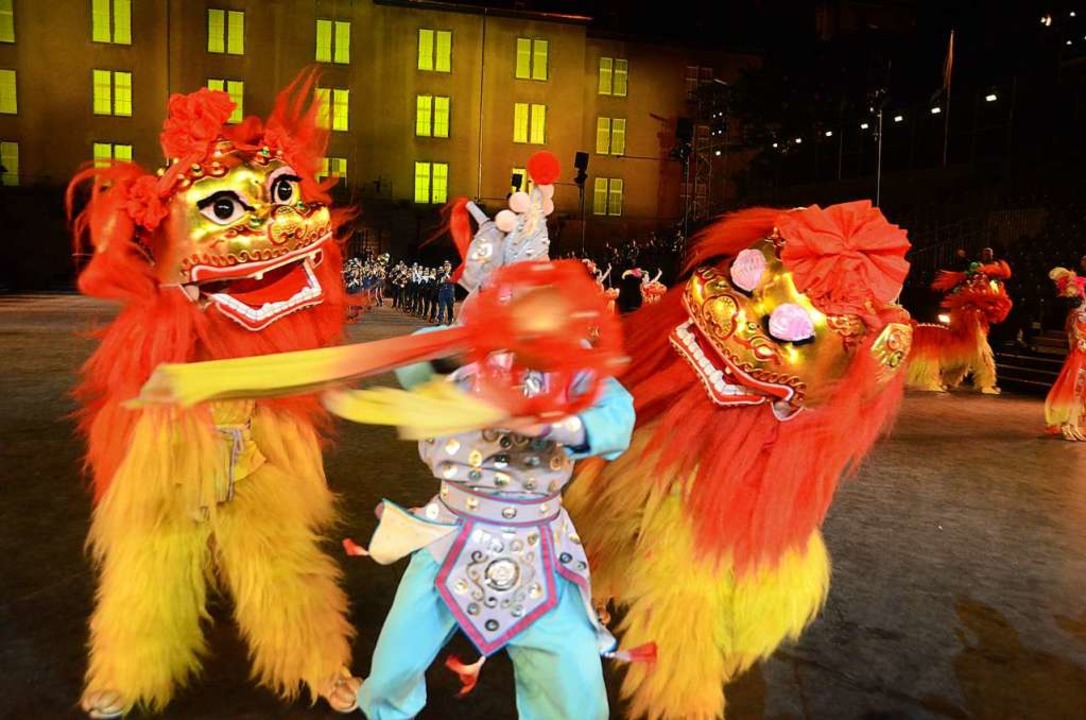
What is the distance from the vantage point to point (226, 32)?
102ft

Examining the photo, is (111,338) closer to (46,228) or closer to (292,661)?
(292,661)

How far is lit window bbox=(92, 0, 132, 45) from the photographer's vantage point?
30.3 meters

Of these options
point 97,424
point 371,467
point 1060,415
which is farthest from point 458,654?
point 1060,415

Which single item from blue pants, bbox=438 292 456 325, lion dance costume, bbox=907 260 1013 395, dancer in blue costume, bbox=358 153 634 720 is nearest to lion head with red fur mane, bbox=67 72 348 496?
dancer in blue costume, bbox=358 153 634 720

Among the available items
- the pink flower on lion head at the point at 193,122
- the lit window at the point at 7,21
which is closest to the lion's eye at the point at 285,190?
the pink flower on lion head at the point at 193,122

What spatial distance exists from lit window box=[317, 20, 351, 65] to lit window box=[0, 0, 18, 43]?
33.8ft

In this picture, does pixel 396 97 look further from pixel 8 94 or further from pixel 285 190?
pixel 285 190

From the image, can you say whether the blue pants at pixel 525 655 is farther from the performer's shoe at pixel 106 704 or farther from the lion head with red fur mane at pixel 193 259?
the lion head with red fur mane at pixel 193 259

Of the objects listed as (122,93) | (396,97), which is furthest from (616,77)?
(122,93)

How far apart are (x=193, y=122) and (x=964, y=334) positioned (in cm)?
1079

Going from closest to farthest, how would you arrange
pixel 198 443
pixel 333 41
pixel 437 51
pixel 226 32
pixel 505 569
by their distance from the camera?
pixel 505 569
pixel 198 443
pixel 226 32
pixel 333 41
pixel 437 51

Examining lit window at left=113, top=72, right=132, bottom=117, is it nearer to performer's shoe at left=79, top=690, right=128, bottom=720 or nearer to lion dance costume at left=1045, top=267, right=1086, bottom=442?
lion dance costume at left=1045, top=267, right=1086, bottom=442

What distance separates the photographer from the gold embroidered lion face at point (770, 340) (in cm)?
259

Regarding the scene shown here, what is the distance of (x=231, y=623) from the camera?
3520 mm
